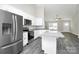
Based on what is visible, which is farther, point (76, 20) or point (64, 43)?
point (64, 43)

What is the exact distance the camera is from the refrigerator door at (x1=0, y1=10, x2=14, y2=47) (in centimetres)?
184

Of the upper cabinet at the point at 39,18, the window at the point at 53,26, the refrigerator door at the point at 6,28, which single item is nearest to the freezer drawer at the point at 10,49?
the refrigerator door at the point at 6,28

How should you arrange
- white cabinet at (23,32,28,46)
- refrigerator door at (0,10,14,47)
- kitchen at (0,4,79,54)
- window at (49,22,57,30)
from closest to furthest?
refrigerator door at (0,10,14,47) < kitchen at (0,4,79,54) < window at (49,22,57,30) < white cabinet at (23,32,28,46)

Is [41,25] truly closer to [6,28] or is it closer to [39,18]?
[39,18]

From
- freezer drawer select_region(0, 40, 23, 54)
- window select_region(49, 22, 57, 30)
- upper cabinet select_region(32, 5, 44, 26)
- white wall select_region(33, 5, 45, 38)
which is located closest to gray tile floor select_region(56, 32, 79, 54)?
window select_region(49, 22, 57, 30)

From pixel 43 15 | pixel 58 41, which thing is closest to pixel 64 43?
pixel 58 41

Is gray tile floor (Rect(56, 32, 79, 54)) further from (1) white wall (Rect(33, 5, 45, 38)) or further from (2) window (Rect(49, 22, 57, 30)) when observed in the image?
(1) white wall (Rect(33, 5, 45, 38))

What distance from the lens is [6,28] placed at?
2004 mm

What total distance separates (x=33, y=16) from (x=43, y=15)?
31cm

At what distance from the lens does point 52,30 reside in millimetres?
2471

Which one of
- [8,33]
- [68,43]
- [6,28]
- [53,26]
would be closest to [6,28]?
[6,28]

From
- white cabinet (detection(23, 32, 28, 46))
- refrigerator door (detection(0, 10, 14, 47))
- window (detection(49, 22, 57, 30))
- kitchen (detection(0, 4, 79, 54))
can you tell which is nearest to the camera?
refrigerator door (detection(0, 10, 14, 47))

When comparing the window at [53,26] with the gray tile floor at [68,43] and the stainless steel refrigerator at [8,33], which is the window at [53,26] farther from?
the stainless steel refrigerator at [8,33]
